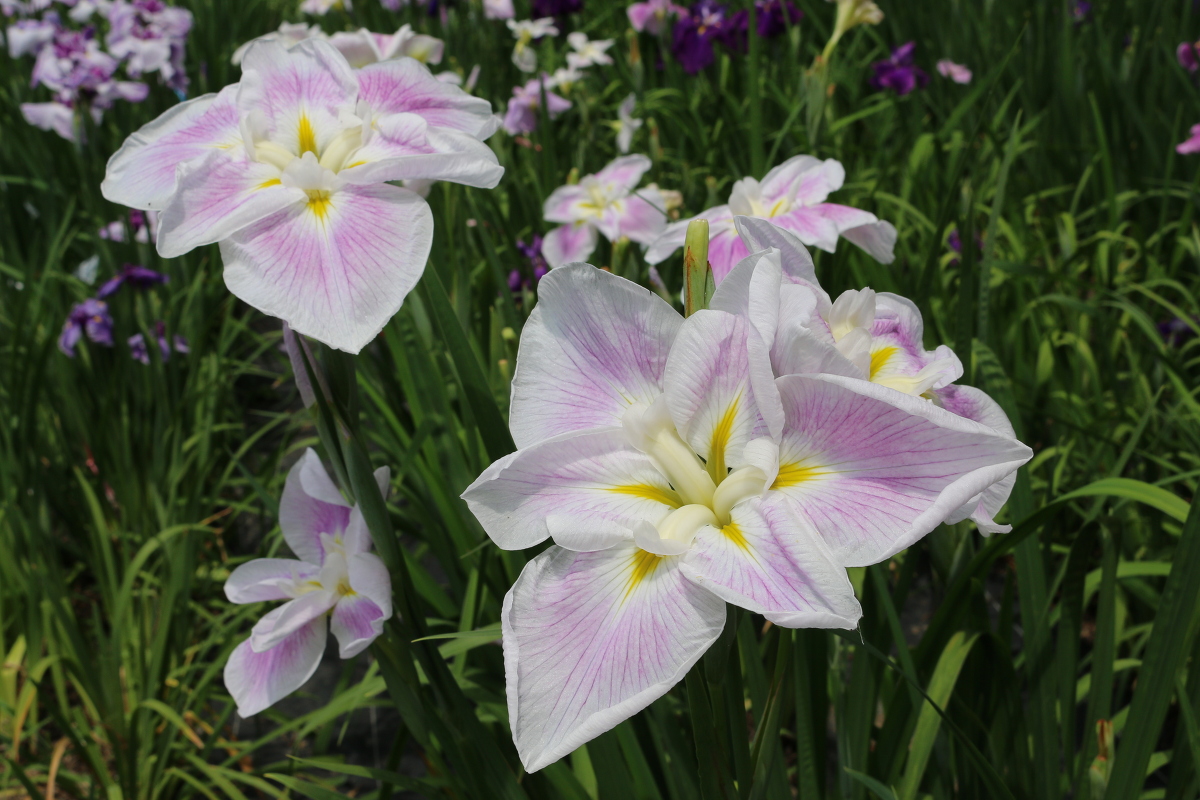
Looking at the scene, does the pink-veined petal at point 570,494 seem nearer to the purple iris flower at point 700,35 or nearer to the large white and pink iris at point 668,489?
the large white and pink iris at point 668,489

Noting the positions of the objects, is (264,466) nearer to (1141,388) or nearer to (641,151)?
(641,151)

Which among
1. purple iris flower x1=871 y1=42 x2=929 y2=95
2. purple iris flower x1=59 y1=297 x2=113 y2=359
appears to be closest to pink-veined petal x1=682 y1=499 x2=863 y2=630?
purple iris flower x1=59 y1=297 x2=113 y2=359

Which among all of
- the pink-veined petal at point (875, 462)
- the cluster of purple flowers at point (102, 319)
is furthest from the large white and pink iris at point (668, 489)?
the cluster of purple flowers at point (102, 319)

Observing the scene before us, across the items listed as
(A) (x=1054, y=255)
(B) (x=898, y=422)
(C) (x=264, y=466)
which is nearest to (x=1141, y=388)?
(A) (x=1054, y=255)

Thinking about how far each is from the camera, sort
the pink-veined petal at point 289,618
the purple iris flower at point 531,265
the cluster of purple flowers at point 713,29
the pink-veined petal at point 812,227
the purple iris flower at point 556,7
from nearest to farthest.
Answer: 1. the pink-veined petal at point 289,618
2. the pink-veined petal at point 812,227
3. the purple iris flower at point 531,265
4. the cluster of purple flowers at point 713,29
5. the purple iris flower at point 556,7

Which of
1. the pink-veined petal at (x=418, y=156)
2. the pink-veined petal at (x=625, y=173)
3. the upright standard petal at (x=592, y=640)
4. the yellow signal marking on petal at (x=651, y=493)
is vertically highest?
the pink-veined petal at (x=418, y=156)

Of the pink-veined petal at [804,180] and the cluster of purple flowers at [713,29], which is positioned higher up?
the pink-veined petal at [804,180]
